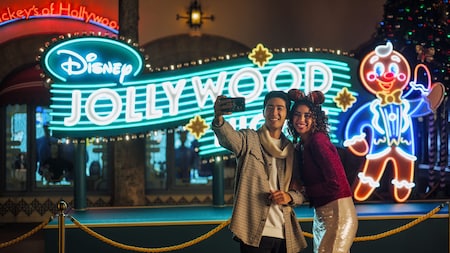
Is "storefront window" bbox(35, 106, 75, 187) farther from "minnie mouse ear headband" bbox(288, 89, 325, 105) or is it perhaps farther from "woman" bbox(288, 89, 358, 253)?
"woman" bbox(288, 89, 358, 253)

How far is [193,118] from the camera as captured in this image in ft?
26.4

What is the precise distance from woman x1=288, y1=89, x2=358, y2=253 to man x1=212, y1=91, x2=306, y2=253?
121mm

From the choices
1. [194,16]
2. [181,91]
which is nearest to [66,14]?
[194,16]

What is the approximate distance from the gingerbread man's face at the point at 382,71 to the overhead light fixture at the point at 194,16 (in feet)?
13.5

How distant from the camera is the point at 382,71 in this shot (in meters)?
8.34

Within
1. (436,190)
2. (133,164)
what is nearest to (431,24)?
(436,190)

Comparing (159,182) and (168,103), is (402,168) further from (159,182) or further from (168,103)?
(159,182)

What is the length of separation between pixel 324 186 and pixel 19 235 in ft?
24.3

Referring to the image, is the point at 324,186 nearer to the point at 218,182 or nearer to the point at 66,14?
the point at 218,182

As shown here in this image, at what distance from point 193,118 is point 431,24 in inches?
162

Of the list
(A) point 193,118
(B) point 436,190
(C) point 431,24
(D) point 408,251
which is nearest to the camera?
(D) point 408,251

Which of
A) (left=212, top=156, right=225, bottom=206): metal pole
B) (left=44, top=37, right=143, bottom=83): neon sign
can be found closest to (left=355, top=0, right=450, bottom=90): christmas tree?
(left=212, top=156, right=225, bottom=206): metal pole

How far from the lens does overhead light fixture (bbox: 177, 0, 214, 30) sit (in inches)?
444

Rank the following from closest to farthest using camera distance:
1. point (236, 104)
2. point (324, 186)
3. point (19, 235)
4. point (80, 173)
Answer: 1. point (324, 186)
2. point (236, 104)
3. point (80, 173)
4. point (19, 235)
